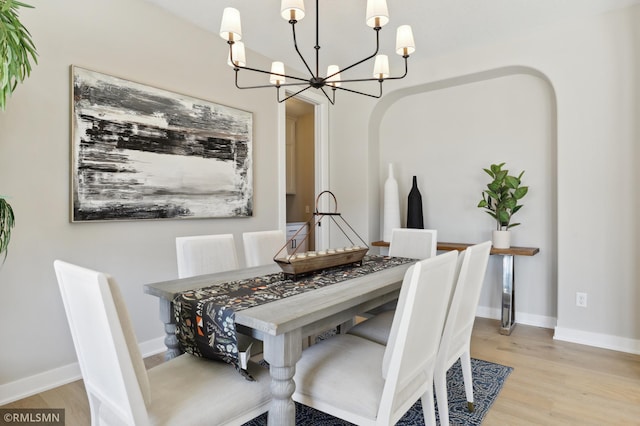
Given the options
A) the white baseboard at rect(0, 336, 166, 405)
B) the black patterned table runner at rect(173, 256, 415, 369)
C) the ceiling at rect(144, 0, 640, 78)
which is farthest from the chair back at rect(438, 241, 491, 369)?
the white baseboard at rect(0, 336, 166, 405)

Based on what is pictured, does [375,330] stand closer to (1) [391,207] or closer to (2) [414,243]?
(2) [414,243]

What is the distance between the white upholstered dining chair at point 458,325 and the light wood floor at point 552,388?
38 centimetres

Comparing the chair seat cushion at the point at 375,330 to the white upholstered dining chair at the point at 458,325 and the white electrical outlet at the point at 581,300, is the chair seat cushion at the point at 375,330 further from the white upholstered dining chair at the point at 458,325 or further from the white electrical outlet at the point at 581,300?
the white electrical outlet at the point at 581,300

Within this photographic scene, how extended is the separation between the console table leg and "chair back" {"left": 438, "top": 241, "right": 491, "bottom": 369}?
57.1 inches

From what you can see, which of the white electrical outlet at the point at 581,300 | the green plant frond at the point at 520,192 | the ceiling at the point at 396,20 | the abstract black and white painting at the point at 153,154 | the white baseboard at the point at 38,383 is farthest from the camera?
the green plant frond at the point at 520,192

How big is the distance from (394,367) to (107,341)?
893 millimetres

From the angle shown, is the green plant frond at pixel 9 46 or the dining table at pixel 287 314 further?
the green plant frond at pixel 9 46

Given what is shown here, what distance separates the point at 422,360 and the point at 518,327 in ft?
8.04

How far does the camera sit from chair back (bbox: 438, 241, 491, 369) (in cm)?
167

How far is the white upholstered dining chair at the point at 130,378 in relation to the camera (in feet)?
3.47

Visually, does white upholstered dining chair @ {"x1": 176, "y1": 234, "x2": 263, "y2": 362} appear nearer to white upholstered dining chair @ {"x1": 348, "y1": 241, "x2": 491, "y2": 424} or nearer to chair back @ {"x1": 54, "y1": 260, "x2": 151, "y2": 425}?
white upholstered dining chair @ {"x1": 348, "y1": 241, "x2": 491, "y2": 424}

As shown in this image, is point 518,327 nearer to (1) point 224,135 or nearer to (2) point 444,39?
(2) point 444,39

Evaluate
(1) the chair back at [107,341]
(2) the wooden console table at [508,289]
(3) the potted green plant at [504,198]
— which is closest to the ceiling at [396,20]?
(3) the potted green plant at [504,198]

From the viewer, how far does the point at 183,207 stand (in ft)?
9.61
